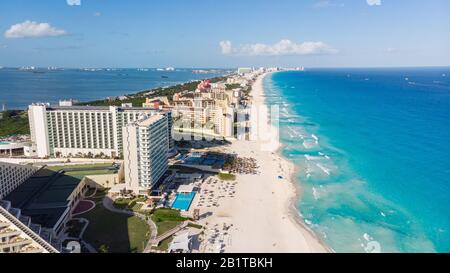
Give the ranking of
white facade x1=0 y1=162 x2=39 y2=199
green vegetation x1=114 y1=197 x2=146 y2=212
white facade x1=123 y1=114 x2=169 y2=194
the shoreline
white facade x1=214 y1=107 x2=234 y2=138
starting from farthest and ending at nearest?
white facade x1=214 y1=107 x2=234 y2=138 < white facade x1=123 y1=114 x2=169 y2=194 < green vegetation x1=114 y1=197 x2=146 y2=212 < white facade x1=0 y1=162 x2=39 y2=199 < the shoreline

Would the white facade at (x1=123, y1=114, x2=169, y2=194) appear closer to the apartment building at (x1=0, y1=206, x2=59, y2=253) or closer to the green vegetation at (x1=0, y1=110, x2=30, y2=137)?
the apartment building at (x1=0, y1=206, x2=59, y2=253)

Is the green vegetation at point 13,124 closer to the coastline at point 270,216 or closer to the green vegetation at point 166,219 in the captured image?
the green vegetation at point 166,219

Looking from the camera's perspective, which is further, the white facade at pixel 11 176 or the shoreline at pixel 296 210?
the white facade at pixel 11 176

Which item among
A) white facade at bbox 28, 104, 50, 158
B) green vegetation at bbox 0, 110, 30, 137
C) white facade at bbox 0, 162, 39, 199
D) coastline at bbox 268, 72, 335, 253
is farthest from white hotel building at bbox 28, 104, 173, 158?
coastline at bbox 268, 72, 335, 253

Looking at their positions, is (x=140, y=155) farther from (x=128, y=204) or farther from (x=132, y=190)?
(x=128, y=204)

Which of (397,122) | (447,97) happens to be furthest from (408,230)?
(447,97)

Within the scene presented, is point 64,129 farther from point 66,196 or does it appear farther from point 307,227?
point 307,227

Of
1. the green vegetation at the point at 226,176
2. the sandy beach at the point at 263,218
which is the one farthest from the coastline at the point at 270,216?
the green vegetation at the point at 226,176
